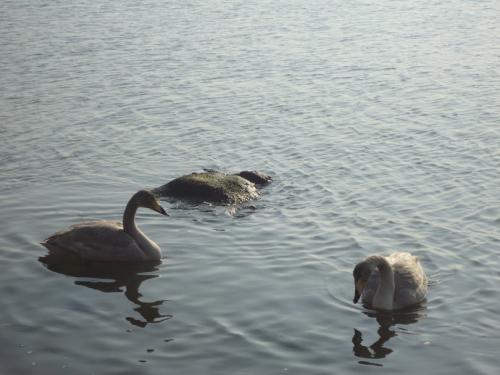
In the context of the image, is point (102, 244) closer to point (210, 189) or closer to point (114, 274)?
point (114, 274)

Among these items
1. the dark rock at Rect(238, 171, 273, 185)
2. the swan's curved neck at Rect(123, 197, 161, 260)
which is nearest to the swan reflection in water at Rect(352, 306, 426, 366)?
the swan's curved neck at Rect(123, 197, 161, 260)

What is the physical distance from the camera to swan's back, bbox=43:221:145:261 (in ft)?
46.6

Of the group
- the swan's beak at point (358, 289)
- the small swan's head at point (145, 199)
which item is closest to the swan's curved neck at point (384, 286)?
the swan's beak at point (358, 289)

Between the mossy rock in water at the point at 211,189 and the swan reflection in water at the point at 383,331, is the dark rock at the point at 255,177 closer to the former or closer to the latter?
the mossy rock in water at the point at 211,189

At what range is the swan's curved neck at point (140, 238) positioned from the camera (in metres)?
14.3

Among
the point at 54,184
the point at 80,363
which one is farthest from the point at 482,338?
the point at 54,184

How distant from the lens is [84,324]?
39.2 ft

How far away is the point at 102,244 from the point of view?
1430 centimetres

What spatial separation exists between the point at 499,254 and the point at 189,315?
18.4ft

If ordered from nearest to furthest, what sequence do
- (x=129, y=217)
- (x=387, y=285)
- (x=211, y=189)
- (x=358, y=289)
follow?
(x=358, y=289)
(x=387, y=285)
(x=129, y=217)
(x=211, y=189)

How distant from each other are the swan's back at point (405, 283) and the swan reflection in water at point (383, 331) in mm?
163

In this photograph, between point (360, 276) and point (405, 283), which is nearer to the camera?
point (360, 276)

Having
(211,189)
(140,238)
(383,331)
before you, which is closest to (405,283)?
(383,331)

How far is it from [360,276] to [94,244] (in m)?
4.50
